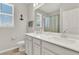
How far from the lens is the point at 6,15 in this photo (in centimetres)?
205

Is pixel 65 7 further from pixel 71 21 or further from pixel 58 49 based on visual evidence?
pixel 58 49

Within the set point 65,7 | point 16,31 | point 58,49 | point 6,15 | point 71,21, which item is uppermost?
point 65,7

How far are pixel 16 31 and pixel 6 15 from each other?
1.26ft

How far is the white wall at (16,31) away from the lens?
2.05 metres

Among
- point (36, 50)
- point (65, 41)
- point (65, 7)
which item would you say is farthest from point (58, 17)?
point (36, 50)

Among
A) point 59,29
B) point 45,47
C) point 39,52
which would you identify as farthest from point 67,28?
point 39,52

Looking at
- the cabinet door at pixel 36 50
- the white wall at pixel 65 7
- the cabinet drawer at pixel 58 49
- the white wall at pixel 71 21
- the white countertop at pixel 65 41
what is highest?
the white wall at pixel 65 7

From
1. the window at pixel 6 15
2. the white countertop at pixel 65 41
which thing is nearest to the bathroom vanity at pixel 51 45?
the white countertop at pixel 65 41

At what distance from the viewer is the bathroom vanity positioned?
44.4 inches

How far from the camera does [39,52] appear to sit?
186 cm

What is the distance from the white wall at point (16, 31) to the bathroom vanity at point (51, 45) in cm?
17

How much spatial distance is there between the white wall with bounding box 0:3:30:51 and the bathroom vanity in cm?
17

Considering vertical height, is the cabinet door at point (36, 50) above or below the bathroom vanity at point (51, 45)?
below

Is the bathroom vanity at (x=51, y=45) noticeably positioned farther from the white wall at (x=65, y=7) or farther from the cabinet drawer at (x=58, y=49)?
the white wall at (x=65, y=7)
